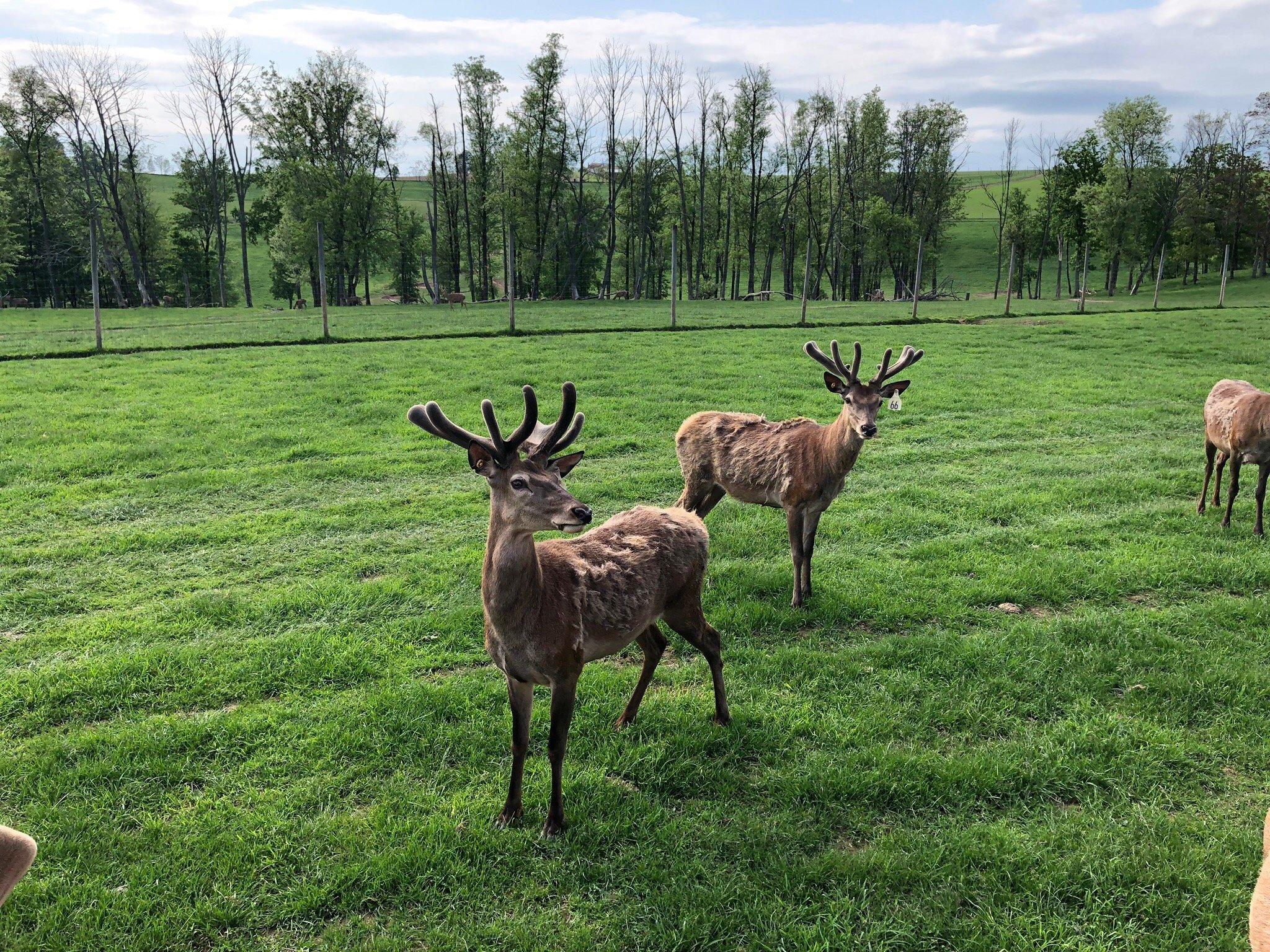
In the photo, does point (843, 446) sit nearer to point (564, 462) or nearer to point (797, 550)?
point (797, 550)

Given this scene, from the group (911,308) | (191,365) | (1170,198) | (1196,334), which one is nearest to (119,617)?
(191,365)

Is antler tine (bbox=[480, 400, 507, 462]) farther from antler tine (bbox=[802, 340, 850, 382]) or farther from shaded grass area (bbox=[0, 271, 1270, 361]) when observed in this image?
shaded grass area (bbox=[0, 271, 1270, 361])

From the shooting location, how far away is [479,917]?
3869 mm

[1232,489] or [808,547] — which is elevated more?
[1232,489]

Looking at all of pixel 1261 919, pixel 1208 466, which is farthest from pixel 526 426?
pixel 1208 466

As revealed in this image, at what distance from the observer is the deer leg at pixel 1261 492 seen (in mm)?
9133

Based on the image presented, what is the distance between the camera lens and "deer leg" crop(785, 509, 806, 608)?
729 cm

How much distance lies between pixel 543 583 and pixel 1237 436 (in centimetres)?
930

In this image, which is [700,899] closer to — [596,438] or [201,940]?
[201,940]

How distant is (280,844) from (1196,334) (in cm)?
2968

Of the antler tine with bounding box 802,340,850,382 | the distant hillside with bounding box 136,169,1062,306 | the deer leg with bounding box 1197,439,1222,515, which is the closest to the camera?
the antler tine with bounding box 802,340,850,382

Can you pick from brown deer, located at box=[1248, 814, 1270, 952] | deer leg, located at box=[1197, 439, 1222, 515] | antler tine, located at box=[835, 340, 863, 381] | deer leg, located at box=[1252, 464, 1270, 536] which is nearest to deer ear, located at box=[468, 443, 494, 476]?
brown deer, located at box=[1248, 814, 1270, 952]

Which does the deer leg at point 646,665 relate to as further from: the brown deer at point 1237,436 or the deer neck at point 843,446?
the brown deer at point 1237,436

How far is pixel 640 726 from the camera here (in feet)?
17.6
